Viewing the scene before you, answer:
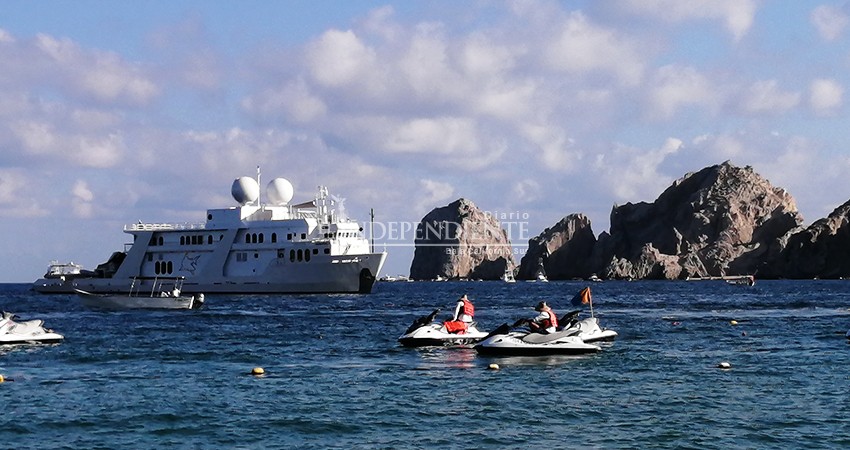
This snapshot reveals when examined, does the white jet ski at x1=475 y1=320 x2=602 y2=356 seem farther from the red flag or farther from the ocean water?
the red flag

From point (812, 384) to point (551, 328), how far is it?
11.1 m

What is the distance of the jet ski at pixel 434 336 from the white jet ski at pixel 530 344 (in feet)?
13.1

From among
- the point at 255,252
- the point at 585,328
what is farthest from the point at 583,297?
the point at 255,252

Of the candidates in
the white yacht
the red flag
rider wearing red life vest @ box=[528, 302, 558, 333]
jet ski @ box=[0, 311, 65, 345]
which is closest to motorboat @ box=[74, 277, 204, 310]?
the white yacht

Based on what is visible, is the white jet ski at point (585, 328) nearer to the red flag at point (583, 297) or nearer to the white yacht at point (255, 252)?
the red flag at point (583, 297)

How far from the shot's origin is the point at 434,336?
44094mm

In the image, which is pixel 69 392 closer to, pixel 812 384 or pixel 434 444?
pixel 434 444

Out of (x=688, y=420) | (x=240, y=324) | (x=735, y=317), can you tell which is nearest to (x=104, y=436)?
(x=688, y=420)

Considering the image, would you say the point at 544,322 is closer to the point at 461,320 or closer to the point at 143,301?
the point at 461,320

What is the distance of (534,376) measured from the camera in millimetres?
34031

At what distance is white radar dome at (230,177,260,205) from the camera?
112688 millimetres

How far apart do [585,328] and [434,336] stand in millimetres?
6389

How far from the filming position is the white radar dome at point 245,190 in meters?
113

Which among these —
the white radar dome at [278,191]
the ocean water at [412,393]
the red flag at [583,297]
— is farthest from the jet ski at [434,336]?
the white radar dome at [278,191]
